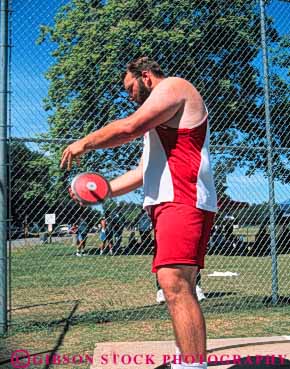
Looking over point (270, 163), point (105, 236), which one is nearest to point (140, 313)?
point (270, 163)

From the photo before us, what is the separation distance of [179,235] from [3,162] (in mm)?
2699

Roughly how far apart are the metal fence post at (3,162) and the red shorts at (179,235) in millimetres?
2472

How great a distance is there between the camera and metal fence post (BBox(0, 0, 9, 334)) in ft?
15.0

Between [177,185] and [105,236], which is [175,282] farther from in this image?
[105,236]

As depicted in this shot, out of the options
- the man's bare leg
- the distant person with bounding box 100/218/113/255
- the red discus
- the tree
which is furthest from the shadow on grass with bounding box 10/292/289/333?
the man's bare leg

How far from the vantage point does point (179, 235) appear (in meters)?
2.37

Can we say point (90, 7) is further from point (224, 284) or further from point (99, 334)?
point (99, 334)

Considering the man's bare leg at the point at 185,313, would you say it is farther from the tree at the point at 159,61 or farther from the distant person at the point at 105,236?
the distant person at the point at 105,236

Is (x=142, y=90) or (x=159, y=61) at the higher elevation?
(x=159, y=61)

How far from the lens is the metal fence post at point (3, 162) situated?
4.58 meters

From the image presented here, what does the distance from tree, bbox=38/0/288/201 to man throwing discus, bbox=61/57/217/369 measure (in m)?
3.18

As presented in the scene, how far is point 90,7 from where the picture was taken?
29.9ft

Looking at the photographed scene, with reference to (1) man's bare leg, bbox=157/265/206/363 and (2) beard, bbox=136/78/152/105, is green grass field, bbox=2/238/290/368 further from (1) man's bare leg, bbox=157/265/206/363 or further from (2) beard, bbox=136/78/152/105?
(2) beard, bbox=136/78/152/105

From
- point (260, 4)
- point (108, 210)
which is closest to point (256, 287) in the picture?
point (108, 210)
